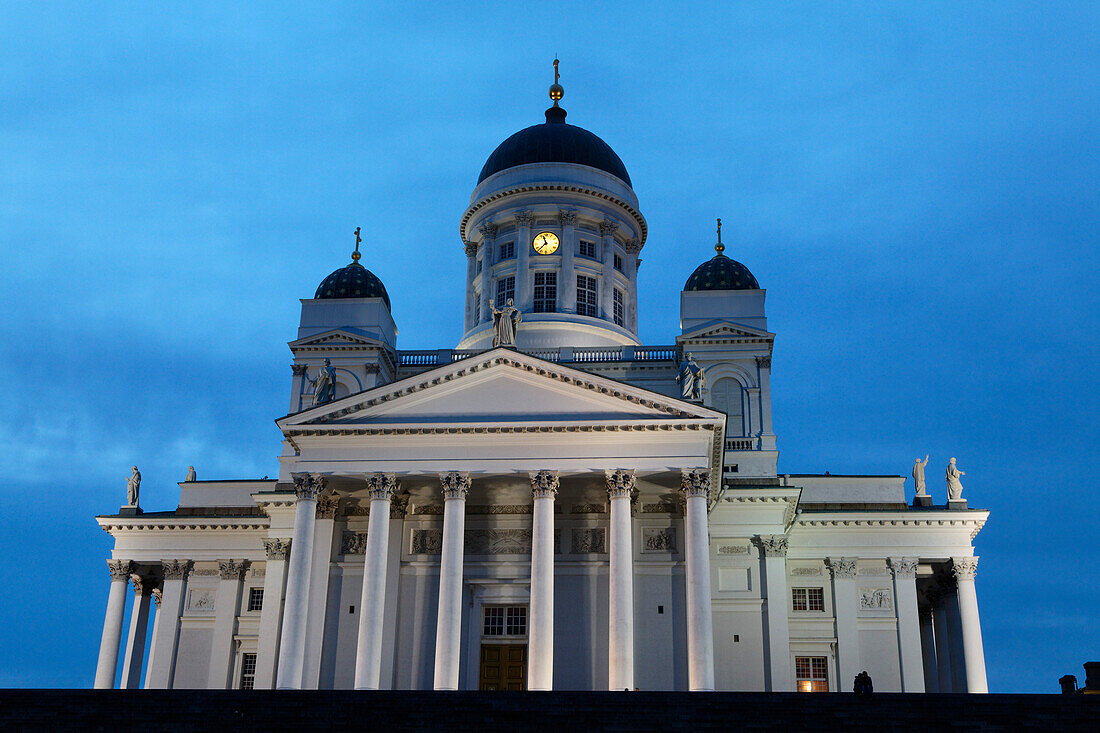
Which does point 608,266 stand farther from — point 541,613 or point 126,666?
point 126,666

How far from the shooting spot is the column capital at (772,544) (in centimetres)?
4044

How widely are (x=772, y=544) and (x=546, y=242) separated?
1859 cm

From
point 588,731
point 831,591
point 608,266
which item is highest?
point 608,266

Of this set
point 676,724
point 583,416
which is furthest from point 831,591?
point 676,724

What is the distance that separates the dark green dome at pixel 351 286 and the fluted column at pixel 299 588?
51.1 feet

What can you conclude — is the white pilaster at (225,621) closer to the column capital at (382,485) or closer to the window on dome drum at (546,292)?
the column capital at (382,485)

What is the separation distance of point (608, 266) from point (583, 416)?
62.9 ft

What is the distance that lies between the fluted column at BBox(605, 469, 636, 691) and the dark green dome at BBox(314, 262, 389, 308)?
750 inches

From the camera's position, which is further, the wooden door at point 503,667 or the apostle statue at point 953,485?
the apostle statue at point 953,485

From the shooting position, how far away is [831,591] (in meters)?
42.3

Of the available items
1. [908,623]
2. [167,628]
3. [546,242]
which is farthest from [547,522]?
[546,242]

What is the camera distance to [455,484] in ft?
109

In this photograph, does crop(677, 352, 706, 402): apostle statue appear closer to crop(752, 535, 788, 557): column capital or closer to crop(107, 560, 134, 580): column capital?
crop(752, 535, 788, 557): column capital

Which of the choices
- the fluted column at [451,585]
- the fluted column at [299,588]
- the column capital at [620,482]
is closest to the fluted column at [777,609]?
the column capital at [620,482]
